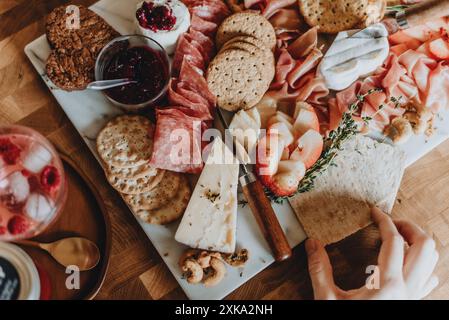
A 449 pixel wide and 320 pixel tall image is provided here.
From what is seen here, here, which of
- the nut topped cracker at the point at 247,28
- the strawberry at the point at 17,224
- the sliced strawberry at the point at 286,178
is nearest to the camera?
the strawberry at the point at 17,224

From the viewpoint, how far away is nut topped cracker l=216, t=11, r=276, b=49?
4.73 feet

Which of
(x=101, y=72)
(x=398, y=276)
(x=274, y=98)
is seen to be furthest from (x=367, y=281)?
(x=101, y=72)

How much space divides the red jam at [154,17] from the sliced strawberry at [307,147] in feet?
1.72

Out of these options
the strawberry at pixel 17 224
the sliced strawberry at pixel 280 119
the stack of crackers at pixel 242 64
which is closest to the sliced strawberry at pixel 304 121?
the sliced strawberry at pixel 280 119

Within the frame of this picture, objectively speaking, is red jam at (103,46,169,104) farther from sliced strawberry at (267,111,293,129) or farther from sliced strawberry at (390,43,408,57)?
sliced strawberry at (390,43,408,57)

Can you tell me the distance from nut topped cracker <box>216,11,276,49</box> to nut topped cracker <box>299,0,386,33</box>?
153 mm

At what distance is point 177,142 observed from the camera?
1.35 metres

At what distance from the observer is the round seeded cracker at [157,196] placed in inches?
53.2

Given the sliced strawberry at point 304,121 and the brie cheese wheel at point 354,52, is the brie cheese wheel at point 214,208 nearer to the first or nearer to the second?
the sliced strawberry at point 304,121

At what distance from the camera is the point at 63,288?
48.8 inches

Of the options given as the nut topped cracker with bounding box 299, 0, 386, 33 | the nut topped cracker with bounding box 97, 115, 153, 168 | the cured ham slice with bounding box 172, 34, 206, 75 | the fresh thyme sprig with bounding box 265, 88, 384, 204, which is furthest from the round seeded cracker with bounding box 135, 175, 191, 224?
the nut topped cracker with bounding box 299, 0, 386, 33

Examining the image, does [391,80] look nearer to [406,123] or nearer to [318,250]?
[406,123]

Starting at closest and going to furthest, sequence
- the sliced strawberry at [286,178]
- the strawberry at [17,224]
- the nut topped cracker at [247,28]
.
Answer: the strawberry at [17,224] → the sliced strawberry at [286,178] → the nut topped cracker at [247,28]

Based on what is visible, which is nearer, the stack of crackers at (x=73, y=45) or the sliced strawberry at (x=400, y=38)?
the stack of crackers at (x=73, y=45)
